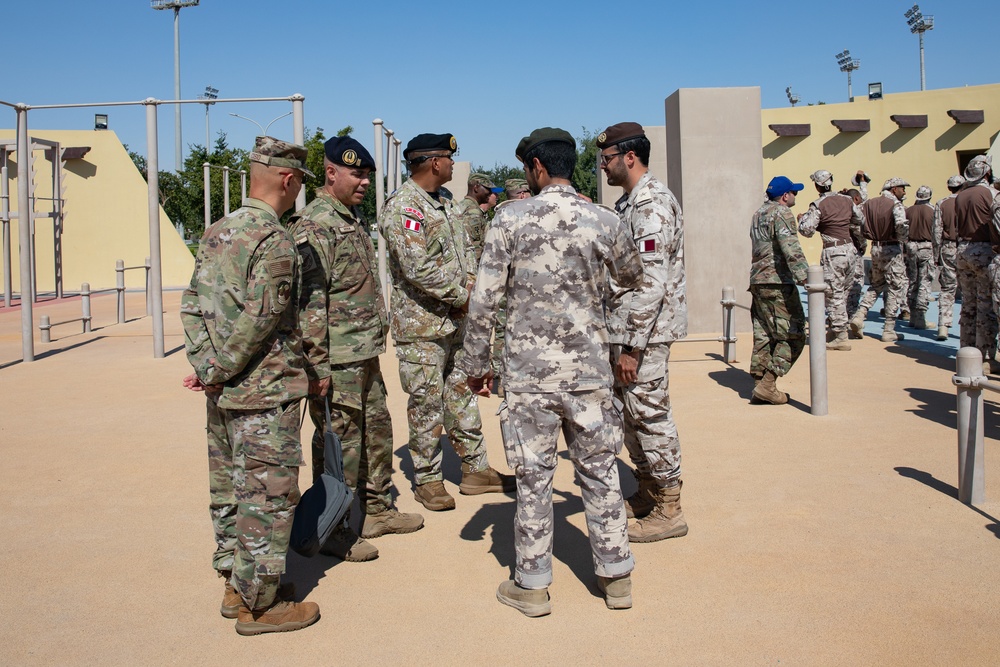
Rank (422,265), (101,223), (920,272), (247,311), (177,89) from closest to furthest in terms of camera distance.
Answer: (247,311)
(422,265)
(920,272)
(101,223)
(177,89)

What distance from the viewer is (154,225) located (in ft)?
37.0

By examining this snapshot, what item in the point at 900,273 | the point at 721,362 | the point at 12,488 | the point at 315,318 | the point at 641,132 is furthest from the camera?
the point at 900,273

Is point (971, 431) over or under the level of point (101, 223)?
under

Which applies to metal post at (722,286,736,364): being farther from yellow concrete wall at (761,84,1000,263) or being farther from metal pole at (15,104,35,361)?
yellow concrete wall at (761,84,1000,263)

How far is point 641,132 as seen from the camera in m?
4.50

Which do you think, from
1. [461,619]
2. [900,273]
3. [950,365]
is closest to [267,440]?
[461,619]

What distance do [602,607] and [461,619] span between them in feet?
1.95

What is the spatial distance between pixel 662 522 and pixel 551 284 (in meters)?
1.63

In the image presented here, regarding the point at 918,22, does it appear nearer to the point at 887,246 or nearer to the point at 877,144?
the point at 877,144

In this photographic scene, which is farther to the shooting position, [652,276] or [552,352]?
[652,276]

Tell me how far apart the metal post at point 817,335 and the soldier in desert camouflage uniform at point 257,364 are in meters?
4.69

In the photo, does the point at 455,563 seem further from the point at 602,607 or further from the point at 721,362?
the point at 721,362

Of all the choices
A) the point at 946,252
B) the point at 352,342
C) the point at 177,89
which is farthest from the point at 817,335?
the point at 177,89

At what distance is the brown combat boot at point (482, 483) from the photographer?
543 cm
